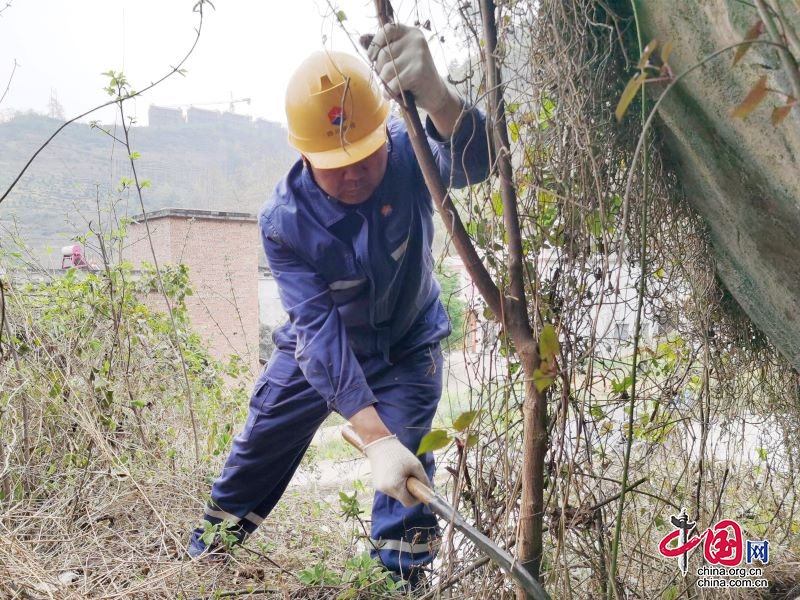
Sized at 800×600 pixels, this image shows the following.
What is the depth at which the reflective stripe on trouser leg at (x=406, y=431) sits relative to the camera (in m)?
2.44

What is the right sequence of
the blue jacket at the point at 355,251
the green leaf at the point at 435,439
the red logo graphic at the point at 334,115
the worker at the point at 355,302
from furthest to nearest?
1. the blue jacket at the point at 355,251
2. the red logo graphic at the point at 334,115
3. the worker at the point at 355,302
4. the green leaf at the point at 435,439

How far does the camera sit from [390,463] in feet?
6.85

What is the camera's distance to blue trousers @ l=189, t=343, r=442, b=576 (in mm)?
2562

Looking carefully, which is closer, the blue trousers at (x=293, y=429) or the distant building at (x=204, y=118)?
the blue trousers at (x=293, y=429)

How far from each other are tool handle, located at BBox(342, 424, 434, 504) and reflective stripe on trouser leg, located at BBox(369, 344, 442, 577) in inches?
11.1

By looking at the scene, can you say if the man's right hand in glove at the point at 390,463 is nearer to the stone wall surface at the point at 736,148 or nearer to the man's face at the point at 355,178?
the man's face at the point at 355,178

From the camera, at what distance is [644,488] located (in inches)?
85.0

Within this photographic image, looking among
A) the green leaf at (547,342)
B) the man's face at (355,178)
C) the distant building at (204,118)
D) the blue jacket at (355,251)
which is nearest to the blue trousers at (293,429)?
the blue jacket at (355,251)

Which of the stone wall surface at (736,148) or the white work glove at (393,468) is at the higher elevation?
the stone wall surface at (736,148)

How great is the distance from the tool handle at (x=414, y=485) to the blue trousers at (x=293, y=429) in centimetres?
28

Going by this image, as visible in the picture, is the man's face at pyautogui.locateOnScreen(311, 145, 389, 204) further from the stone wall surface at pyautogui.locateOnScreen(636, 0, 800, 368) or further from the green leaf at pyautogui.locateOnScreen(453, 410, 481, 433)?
the green leaf at pyautogui.locateOnScreen(453, 410, 481, 433)

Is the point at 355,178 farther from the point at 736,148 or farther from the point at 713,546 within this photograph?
the point at 713,546

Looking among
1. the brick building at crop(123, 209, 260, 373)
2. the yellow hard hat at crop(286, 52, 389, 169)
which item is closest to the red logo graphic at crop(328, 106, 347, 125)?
the yellow hard hat at crop(286, 52, 389, 169)

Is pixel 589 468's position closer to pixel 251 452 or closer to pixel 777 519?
pixel 777 519
